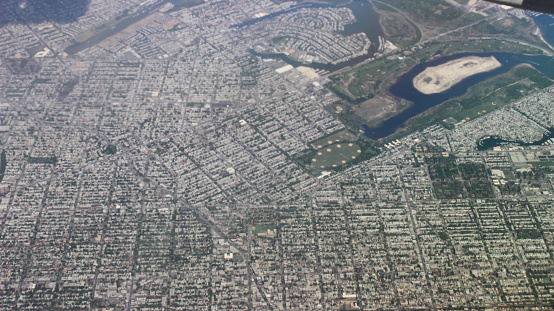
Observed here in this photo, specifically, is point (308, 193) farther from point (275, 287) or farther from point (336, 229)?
point (275, 287)

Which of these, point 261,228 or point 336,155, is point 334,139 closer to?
point 336,155

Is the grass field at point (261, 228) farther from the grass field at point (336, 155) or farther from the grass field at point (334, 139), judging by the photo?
the grass field at point (334, 139)

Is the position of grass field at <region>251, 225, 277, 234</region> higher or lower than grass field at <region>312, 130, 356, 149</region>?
higher

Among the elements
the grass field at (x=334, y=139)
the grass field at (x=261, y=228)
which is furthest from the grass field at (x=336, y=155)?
the grass field at (x=261, y=228)

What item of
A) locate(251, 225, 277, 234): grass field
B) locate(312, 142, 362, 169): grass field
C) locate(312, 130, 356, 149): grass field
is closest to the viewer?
locate(251, 225, 277, 234): grass field

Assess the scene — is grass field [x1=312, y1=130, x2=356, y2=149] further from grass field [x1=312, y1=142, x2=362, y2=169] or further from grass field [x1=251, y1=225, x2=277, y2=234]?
grass field [x1=251, y1=225, x2=277, y2=234]

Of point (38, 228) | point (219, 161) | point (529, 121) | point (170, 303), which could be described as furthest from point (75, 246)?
point (529, 121)

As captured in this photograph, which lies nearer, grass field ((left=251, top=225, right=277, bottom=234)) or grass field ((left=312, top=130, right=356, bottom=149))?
grass field ((left=251, top=225, right=277, bottom=234))

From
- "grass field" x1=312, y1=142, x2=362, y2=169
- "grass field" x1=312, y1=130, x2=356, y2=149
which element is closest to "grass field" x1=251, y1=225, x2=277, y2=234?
"grass field" x1=312, y1=142, x2=362, y2=169

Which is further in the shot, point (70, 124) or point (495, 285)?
point (70, 124)
